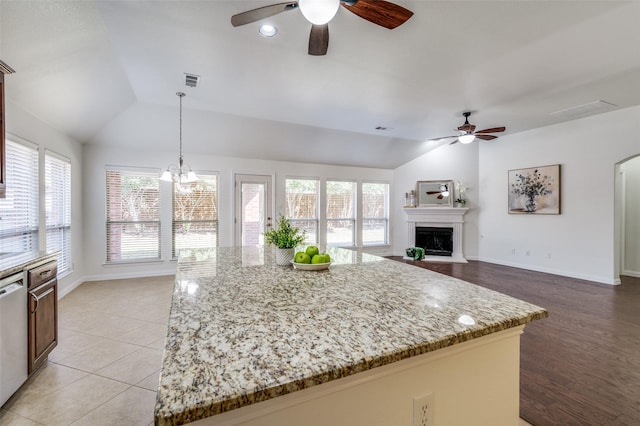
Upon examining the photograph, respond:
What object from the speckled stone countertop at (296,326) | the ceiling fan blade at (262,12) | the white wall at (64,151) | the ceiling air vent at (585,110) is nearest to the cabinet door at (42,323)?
the speckled stone countertop at (296,326)

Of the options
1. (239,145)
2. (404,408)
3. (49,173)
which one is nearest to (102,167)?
(49,173)

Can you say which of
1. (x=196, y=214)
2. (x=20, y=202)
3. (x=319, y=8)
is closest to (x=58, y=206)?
(x=20, y=202)

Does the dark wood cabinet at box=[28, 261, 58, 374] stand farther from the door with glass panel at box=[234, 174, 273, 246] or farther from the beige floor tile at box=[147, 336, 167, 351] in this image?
the door with glass panel at box=[234, 174, 273, 246]

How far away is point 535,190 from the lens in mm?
5543

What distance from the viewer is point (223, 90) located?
366 centimetres

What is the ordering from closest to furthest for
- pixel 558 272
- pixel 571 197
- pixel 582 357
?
1. pixel 582 357
2. pixel 571 197
3. pixel 558 272

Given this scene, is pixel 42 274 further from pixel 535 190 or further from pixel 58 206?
pixel 535 190

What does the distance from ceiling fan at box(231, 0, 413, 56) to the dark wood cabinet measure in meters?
2.44

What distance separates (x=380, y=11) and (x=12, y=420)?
347cm

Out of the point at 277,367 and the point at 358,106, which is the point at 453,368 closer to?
the point at 277,367

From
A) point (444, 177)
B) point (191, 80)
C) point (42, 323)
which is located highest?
point (191, 80)

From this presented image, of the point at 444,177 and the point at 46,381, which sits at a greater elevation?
the point at 444,177

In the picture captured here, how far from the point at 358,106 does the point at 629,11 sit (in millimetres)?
2709

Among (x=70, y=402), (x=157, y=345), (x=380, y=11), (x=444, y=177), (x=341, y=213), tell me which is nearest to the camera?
(x=380, y=11)
